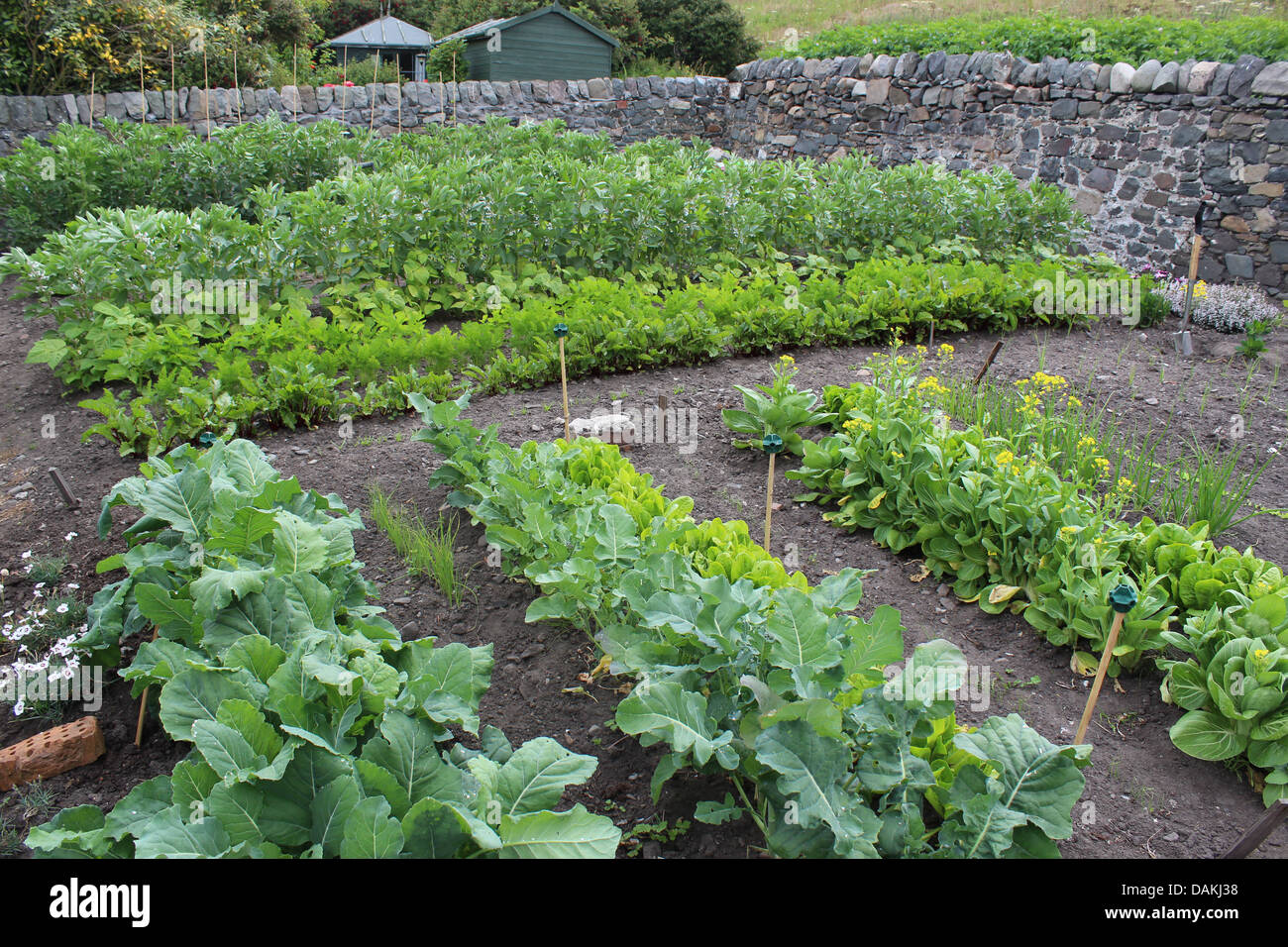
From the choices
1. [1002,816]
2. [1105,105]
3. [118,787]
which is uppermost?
[1105,105]

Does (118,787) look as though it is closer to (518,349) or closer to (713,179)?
(518,349)

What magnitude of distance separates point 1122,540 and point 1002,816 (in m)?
1.69

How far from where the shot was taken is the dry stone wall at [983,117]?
26.6ft

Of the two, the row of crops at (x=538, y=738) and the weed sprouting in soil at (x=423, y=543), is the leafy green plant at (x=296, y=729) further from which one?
the weed sprouting in soil at (x=423, y=543)

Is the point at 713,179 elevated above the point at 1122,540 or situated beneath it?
elevated above

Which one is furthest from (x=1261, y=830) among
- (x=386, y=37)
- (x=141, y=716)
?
(x=386, y=37)

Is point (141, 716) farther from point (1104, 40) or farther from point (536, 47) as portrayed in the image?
point (536, 47)

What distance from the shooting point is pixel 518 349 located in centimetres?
548

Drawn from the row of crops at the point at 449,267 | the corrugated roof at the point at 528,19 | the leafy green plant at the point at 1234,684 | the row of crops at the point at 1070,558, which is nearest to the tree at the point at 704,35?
the corrugated roof at the point at 528,19

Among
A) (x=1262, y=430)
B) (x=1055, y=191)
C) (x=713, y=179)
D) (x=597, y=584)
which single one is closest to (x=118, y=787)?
(x=597, y=584)

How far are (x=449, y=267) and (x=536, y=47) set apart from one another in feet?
57.2

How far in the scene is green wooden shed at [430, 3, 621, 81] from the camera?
20.8 metres

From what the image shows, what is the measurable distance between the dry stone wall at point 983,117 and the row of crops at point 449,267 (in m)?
1.31

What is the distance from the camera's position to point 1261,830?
6.58ft
